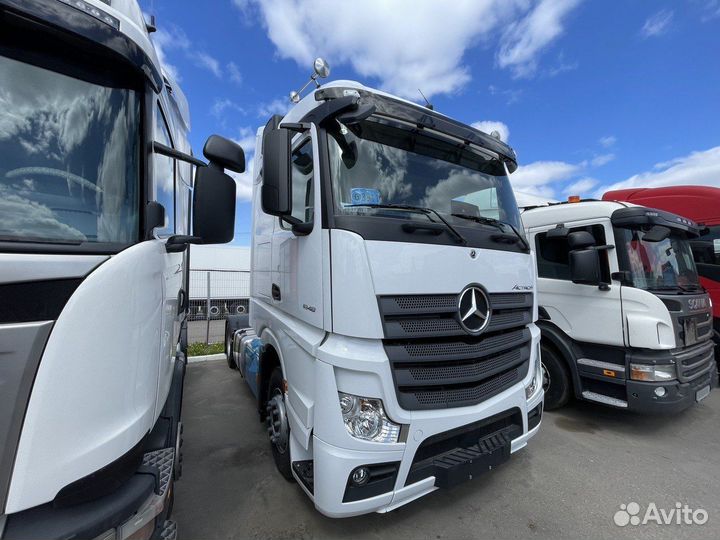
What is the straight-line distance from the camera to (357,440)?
6.06 ft

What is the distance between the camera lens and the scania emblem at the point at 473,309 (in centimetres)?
216

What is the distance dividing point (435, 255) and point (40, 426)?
6.34 ft

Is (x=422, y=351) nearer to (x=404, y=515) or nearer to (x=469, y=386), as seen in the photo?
(x=469, y=386)

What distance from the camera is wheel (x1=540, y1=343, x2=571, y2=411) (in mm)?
4176

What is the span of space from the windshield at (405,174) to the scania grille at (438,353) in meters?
0.60

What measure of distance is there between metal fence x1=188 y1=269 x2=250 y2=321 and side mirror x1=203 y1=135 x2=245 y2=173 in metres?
7.53

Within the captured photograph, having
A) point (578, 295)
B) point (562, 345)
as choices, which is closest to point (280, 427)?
point (562, 345)

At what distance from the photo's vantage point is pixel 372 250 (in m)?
1.93

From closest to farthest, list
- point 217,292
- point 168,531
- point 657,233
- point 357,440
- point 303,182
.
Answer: point 168,531 < point 357,440 < point 303,182 < point 657,233 < point 217,292

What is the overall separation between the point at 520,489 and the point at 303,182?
297 centimetres

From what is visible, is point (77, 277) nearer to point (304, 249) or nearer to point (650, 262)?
point (304, 249)

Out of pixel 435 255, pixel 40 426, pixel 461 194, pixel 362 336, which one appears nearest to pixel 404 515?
pixel 362 336

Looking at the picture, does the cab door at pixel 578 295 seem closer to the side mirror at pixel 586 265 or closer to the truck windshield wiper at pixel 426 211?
the side mirror at pixel 586 265

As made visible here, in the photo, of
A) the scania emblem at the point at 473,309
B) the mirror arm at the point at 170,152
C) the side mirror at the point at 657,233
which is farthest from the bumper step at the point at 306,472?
A: the side mirror at the point at 657,233
